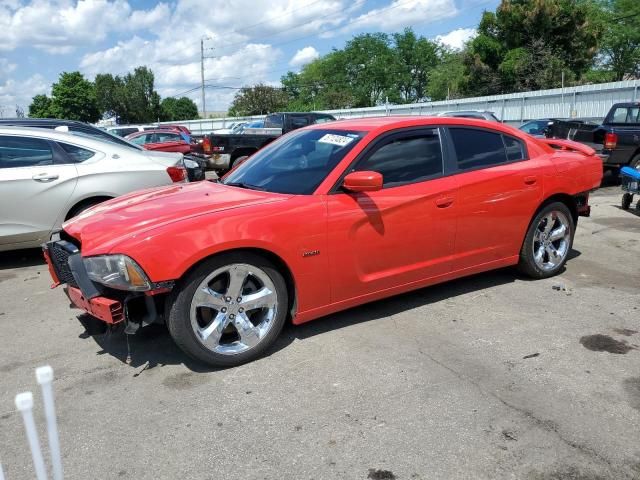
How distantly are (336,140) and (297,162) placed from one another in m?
0.36

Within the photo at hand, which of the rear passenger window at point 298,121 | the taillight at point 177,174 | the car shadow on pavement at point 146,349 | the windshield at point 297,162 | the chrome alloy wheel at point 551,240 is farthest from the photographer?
the rear passenger window at point 298,121

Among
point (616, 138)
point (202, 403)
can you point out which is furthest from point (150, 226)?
point (616, 138)

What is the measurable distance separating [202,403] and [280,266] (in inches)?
41.6

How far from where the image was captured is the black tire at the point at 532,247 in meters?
5.18

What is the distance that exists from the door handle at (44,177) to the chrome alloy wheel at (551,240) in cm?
519

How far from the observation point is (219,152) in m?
13.1

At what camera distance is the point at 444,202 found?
14.6 ft

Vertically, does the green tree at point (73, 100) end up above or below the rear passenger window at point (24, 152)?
above

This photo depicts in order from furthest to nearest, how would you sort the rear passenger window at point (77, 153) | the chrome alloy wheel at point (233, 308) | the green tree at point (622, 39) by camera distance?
1. the green tree at point (622, 39)
2. the rear passenger window at point (77, 153)
3. the chrome alloy wheel at point (233, 308)

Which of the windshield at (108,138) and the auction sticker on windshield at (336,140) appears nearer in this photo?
the auction sticker on windshield at (336,140)

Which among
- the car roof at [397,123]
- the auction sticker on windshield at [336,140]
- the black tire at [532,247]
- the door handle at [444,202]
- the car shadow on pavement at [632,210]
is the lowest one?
the car shadow on pavement at [632,210]

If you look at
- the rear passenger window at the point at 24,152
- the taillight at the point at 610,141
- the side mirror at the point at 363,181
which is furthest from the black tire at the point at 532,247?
the taillight at the point at 610,141

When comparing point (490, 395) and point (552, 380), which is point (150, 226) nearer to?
point (490, 395)

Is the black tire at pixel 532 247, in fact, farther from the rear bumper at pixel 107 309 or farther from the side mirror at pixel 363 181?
the rear bumper at pixel 107 309
